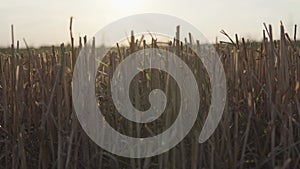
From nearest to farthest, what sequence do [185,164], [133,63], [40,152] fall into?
[185,164] < [40,152] < [133,63]

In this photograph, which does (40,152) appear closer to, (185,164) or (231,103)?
(185,164)

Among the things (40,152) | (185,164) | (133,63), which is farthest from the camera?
(133,63)

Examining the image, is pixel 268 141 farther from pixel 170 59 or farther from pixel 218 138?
pixel 170 59

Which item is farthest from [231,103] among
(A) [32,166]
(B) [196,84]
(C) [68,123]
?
(A) [32,166]

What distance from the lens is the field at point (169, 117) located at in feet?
5.70

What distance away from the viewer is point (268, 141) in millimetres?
1761

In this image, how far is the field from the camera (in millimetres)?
1738

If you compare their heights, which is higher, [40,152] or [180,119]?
[180,119]

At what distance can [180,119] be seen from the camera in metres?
1.72

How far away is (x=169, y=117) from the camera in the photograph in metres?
1.72

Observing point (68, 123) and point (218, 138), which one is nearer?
point (218, 138)

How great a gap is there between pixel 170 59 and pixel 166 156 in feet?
1.11

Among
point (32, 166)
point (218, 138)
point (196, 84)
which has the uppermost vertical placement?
point (196, 84)

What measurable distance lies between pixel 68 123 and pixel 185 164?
17.5 inches
